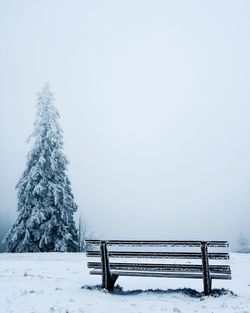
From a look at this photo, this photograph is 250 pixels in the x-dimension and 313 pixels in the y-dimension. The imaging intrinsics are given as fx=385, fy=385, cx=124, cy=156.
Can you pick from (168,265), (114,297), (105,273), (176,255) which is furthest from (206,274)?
(105,273)

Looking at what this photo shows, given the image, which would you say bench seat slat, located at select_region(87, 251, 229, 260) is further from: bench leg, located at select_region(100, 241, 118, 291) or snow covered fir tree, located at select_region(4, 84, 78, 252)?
snow covered fir tree, located at select_region(4, 84, 78, 252)

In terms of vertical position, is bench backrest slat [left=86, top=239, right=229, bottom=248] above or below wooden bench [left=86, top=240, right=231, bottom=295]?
above

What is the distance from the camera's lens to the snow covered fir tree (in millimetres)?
28672

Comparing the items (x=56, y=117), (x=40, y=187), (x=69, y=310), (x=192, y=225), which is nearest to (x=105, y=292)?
(x=69, y=310)

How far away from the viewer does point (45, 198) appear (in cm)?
2920

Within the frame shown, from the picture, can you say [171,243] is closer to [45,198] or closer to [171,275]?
[171,275]

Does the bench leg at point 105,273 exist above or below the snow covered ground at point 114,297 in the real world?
above

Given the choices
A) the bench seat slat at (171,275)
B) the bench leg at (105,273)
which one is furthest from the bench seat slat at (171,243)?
the bench seat slat at (171,275)

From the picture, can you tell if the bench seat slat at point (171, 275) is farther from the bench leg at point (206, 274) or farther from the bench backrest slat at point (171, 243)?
the bench backrest slat at point (171, 243)

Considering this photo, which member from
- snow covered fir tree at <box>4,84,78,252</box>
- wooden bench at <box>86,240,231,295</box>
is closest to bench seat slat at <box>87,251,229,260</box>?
wooden bench at <box>86,240,231,295</box>

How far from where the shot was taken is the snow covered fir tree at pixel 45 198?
1129 inches

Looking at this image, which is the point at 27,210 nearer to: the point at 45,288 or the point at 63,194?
the point at 63,194

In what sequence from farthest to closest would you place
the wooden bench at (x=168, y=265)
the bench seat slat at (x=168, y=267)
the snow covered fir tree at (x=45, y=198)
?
1. the snow covered fir tree at (x=45, y=198)
2. the bench seat slat at (x=168, y=267)
3. the wooden bench at (x=168, y=265)

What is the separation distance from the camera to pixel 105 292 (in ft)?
32.7
